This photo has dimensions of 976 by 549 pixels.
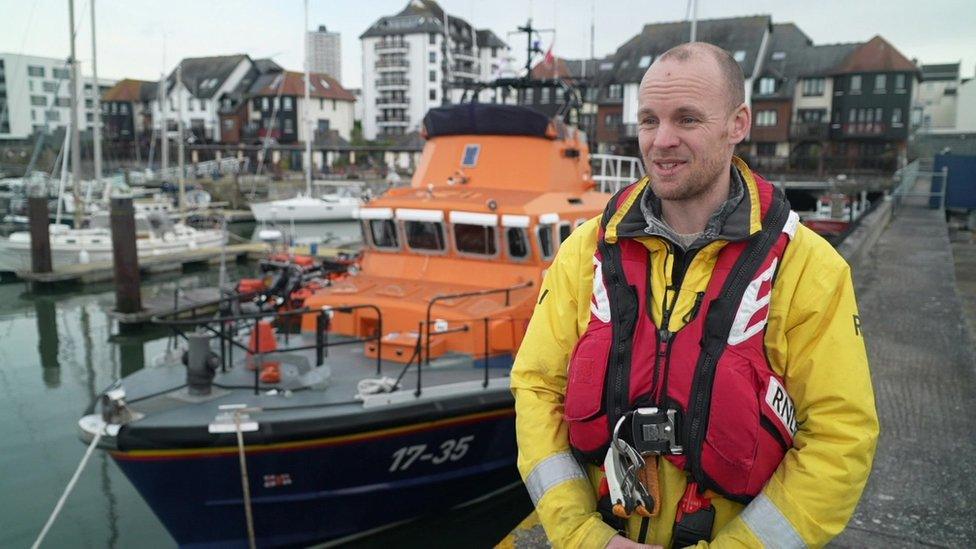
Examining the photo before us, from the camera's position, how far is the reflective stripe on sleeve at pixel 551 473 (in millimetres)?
1867

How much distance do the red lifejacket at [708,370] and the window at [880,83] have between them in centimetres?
4593

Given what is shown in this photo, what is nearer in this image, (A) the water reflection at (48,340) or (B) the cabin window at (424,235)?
(B) the cabin window at (424,235)

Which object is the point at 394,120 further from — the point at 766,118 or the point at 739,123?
the point at 739,123

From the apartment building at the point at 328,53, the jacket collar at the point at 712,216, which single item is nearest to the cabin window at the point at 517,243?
the jacket collar at the point at 712,216

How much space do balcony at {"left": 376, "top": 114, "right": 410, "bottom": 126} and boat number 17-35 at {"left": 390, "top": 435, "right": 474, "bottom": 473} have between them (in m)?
59.2

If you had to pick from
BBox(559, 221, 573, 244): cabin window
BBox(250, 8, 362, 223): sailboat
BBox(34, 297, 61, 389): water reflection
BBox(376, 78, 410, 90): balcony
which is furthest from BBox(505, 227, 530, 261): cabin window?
BBox(376, 78, 410, 90): balcony

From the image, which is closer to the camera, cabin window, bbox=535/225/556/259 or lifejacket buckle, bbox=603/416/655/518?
lifejacket buckle, bbox=603/416/655/518

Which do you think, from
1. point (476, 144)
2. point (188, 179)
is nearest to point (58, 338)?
point (476, 144)

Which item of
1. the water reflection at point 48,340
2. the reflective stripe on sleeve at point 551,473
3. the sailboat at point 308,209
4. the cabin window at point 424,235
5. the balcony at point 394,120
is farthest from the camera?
the balcony at point 394,120

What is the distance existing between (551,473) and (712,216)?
0.80 meters

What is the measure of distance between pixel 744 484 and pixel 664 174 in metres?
0.78

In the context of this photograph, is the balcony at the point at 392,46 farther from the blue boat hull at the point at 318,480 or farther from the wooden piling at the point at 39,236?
the blue boat hull at the point at 318,480

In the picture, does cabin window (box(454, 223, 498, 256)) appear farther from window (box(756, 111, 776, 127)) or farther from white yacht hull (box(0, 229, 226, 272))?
window (box(756, 111, 776, 127))

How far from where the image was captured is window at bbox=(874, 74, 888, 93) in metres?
40.7
